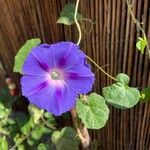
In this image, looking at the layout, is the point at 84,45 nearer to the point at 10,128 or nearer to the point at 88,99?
the point at 88,99

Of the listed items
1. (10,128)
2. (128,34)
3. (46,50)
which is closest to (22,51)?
(46,50)

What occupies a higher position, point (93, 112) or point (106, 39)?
point (106, 39)

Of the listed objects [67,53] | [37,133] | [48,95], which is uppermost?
[67,53]

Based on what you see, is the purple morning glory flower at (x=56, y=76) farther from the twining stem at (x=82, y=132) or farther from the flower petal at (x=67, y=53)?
the twining stem at (x=82, y=132)

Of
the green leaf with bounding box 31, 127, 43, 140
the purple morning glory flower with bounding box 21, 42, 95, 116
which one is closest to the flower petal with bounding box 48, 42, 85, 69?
the purple morning glory flower with bounding box 21, 42, 95, 116

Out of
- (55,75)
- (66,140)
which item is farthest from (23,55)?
(66,140)

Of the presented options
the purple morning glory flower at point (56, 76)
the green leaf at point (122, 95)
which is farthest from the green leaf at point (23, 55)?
the green leaf at point (122, 95)

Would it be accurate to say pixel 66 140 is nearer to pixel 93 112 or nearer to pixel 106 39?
pixel 93 112
